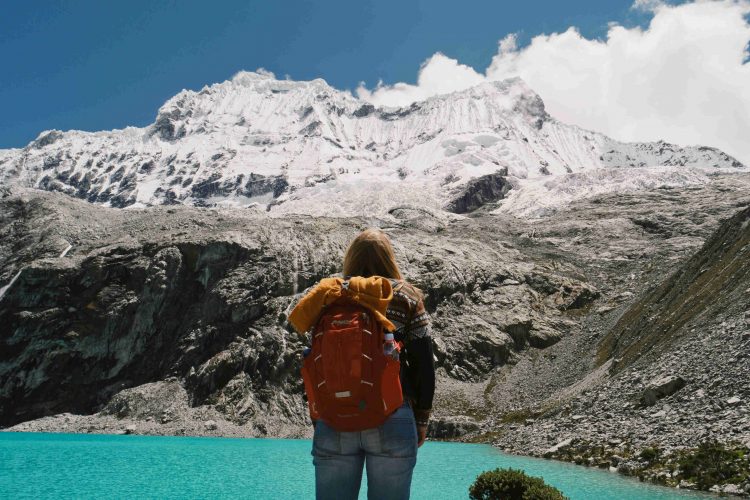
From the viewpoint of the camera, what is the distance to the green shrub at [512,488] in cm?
1614

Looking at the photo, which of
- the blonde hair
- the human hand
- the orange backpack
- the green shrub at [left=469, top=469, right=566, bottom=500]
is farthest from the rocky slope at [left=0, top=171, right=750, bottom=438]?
the orange backpack

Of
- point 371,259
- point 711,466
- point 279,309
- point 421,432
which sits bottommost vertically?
point 711,466

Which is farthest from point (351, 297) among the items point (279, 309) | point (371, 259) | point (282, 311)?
point (279, 309)

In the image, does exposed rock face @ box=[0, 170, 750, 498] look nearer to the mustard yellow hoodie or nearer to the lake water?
the lake water

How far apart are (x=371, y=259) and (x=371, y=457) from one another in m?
2.08

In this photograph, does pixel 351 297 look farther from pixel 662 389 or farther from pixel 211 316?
pixel 211 316

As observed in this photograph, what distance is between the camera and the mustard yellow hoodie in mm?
5633

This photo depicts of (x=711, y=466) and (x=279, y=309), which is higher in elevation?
(x=279, y=309)

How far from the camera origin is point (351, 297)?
5.68m

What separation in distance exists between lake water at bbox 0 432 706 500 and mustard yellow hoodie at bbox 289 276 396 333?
2102 cm

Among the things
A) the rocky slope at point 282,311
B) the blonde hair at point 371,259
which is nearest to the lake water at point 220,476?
the rocky slope at point 282,311

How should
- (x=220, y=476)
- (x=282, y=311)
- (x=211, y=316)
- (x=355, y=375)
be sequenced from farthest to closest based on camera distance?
(x=211, y=316)
(x=282, y=311)
(x=220, y=476)
(x=355, y=375)

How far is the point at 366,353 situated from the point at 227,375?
91.4 meters

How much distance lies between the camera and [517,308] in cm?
10812
